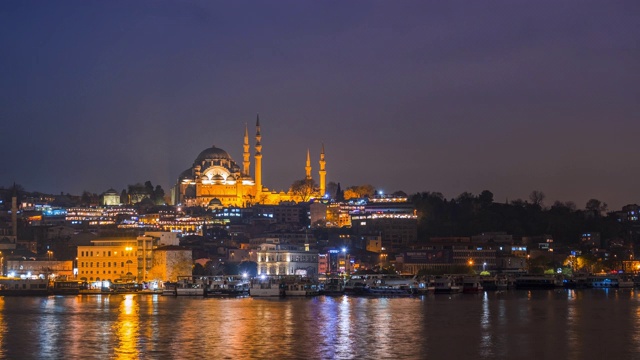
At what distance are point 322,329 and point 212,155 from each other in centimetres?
9625

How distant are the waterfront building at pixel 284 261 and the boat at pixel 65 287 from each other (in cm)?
1513

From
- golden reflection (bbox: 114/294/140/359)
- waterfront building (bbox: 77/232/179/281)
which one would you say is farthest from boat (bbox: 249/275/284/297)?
waterfront building (bbox: 77/232/179/281)

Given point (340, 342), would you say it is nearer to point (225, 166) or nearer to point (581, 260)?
point (581, 260)

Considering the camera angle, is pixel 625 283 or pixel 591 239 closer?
pixel 625 283

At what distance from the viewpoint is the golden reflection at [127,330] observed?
32.2 metres

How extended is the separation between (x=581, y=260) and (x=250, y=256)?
92.0 ft

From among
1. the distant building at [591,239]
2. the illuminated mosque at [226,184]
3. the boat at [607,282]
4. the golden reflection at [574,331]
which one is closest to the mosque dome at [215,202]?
the illuminated mosque at [226,184]

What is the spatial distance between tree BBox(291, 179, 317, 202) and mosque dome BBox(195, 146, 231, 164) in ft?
27.3

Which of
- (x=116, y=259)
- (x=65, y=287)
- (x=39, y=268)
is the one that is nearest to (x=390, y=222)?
(x=39, y=268)

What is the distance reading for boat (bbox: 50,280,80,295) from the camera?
65.9 m

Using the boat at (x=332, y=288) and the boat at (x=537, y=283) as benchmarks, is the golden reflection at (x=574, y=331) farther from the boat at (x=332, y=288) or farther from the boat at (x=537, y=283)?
the boat at (x=537, y=283)

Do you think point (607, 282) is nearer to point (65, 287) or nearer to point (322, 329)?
point (65, 287)

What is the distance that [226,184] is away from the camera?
5197 inches

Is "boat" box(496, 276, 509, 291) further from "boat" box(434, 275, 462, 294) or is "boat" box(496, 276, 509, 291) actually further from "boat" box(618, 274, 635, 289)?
"boat" box(618, 274, 635, 289)
